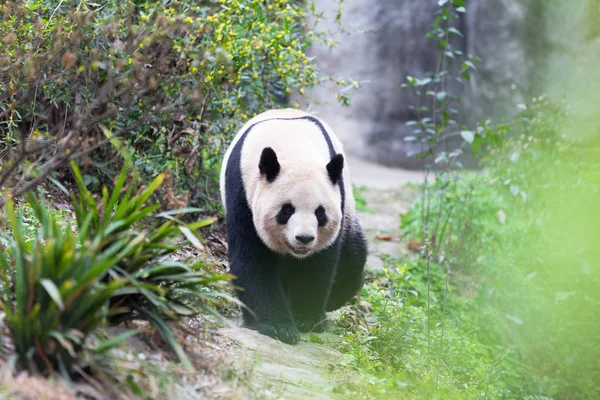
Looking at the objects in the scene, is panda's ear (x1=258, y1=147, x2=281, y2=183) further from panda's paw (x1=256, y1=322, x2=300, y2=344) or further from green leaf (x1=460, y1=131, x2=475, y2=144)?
green leaf (x1=460, y1=131, x2=475, y2=144)

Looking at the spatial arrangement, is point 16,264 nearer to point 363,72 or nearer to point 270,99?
point 270,99

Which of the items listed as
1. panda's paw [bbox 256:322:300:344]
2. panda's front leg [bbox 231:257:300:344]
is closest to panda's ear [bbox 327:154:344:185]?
panda's front leg [bbox 231:257:300:344]

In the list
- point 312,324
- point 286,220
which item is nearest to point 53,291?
point 286,220

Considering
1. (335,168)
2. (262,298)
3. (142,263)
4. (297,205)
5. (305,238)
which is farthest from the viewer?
(262,298)

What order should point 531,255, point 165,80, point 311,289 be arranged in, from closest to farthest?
point 311,289 → point 165,80 → point 531,255

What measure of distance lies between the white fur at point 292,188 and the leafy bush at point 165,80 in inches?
28.8

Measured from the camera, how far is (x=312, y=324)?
214 inches

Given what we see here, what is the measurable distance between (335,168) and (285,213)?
47 cm

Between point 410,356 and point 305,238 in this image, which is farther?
point 410,356

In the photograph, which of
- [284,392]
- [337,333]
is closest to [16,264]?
[284,392]

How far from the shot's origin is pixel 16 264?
3246 mm

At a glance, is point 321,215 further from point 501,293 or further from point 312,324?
point 501,293

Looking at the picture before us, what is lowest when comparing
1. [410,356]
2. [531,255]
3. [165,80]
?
[410,356]

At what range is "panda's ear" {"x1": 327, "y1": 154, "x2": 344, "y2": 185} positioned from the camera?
4934mm
